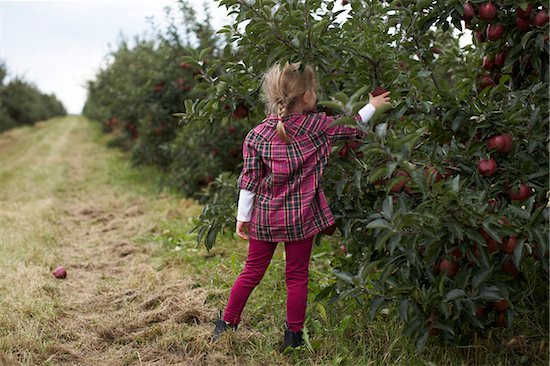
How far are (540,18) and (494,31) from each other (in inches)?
8.3

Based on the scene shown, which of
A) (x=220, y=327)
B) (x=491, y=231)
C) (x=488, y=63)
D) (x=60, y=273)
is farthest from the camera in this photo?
(x=60, y=273)

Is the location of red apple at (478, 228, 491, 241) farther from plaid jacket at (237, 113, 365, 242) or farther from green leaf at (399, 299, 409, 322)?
plaid jacket at (237, 113, 365, 242)

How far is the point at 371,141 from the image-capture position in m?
2.05

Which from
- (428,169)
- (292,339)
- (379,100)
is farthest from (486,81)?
(292,339)

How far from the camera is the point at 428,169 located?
2.21 meters

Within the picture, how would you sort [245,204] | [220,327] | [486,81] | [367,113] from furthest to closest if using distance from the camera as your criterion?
[486,81] → [220,327] → [245,204] → [367,113]

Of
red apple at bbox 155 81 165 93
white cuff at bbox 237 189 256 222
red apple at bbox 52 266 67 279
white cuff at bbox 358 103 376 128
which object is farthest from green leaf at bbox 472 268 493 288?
red apple at bbox 155 81 165 93

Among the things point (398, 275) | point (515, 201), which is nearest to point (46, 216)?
point (398, 275)

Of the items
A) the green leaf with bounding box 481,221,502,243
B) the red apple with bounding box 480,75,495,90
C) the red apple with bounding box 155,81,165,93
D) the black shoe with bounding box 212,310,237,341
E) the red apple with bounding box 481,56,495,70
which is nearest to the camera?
the green leaf with bounding box 481,221,502,243

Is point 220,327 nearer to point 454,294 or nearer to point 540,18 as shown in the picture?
point 454,294

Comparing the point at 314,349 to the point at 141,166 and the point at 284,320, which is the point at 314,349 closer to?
the point at 284,320

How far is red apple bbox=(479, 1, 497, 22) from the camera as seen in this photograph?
2.59m

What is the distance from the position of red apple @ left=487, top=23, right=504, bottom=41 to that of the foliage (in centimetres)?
3

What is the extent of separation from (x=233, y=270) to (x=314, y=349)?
1244mm
